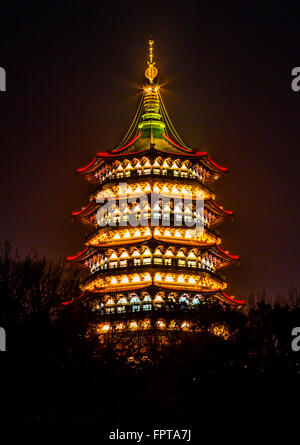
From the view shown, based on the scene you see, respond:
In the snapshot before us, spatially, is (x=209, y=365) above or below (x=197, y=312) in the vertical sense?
below

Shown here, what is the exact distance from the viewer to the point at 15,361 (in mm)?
36781

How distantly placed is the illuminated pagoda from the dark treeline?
11.1 meters

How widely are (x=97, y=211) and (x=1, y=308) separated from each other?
25.8 m

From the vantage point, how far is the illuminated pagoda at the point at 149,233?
5709cm

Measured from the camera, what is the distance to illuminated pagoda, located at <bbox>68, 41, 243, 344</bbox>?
57094 millimetres

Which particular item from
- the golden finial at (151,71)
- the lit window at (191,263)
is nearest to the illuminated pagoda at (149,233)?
the lit window at (191,263)

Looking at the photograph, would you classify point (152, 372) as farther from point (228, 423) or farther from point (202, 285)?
point (202, 285)

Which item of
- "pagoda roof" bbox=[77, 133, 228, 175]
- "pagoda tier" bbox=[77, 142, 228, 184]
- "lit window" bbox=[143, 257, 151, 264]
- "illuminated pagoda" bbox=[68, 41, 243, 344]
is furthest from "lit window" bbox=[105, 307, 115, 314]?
"pagoda roof" bbox=[77, 133, 228, 175]

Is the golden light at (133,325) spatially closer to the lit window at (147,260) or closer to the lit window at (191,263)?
the lit window at (147,260)

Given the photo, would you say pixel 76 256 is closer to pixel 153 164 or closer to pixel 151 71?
pixel 153 164

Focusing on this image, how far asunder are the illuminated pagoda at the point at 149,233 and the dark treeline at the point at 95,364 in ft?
36.4
